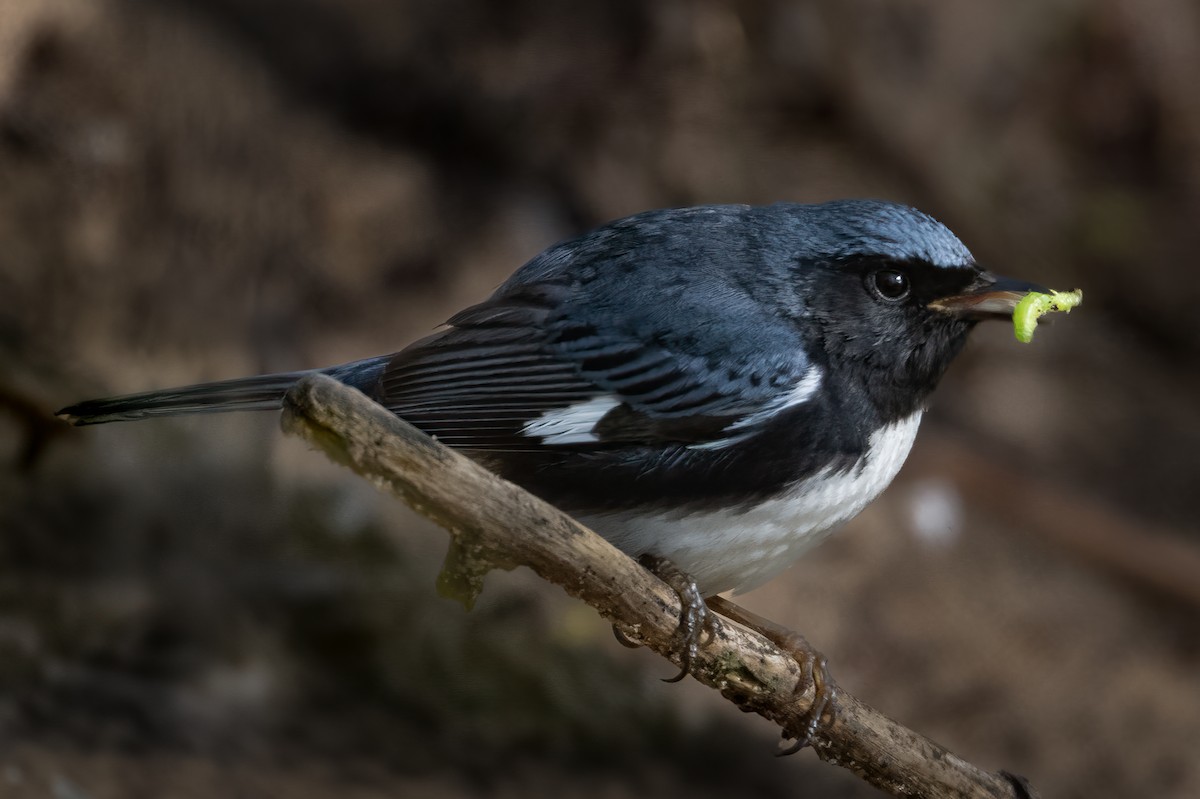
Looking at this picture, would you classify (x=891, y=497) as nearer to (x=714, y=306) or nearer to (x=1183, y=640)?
(x=1183, y=640)

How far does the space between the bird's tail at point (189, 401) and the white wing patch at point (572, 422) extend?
1.75ft

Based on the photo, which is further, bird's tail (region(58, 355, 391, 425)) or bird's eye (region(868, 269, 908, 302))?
bird's eye (region(868, 269, 908, 302))

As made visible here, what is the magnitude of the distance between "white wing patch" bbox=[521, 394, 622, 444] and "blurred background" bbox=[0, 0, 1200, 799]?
232 cm

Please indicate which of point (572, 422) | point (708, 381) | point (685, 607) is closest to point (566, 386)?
point (572, 422)

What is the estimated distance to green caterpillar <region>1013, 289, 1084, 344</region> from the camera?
2.86 metres

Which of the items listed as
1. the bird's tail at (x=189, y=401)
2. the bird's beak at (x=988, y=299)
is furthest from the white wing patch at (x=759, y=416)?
the bird's tail at (x=189, y=401)

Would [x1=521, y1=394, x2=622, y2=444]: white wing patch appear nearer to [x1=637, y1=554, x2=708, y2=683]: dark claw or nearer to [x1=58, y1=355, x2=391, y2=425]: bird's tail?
[x1=637, y1=554, x2=708, y2=683]: dark claw

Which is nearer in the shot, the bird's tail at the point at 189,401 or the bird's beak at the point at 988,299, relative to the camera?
the bird's tail at the point at 189,401

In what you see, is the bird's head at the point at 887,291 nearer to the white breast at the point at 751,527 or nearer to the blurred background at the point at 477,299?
the white breast at the point at 751,527

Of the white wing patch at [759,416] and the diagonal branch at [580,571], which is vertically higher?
the white wing patch at [759,416]

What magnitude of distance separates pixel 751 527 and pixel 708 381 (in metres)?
0.36

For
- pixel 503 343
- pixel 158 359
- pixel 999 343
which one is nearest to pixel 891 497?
pixel 999 343

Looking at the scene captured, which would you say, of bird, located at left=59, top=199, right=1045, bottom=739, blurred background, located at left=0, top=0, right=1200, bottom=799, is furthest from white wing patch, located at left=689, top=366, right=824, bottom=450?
blurred background, located at left=0, top=0, right=1200, bottom=799

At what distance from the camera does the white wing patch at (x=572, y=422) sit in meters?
2.99
